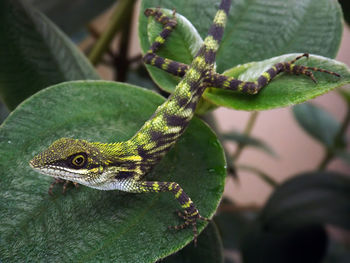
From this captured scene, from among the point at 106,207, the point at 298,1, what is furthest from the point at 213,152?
the point at 298,1

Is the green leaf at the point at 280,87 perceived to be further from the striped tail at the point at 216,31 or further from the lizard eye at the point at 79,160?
the lizard eye at the point at 79,160

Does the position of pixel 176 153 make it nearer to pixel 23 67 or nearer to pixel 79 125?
pixel 79 125

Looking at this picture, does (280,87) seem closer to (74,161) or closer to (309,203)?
(74,161)

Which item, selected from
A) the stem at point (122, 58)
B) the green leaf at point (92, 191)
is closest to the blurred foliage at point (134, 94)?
the green leaf at point (92, 191)

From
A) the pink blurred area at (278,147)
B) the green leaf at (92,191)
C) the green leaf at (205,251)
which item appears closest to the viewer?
the green leaf at (92,191)

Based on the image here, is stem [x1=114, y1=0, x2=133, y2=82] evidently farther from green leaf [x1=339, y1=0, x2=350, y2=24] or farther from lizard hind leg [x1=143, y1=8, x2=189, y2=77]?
green leaf [x1=339, y1=0, x2=350, y2=24]

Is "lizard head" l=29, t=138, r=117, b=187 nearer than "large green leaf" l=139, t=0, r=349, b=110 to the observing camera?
Yes

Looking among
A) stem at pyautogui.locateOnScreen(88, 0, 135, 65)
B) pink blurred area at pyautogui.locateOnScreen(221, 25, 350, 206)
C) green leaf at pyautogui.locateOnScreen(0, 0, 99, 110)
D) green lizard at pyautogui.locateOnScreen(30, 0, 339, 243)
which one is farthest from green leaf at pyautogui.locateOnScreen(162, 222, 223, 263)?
pink blurred area at pyautogui.locateOnScreen(221, 25, 350, 206)
